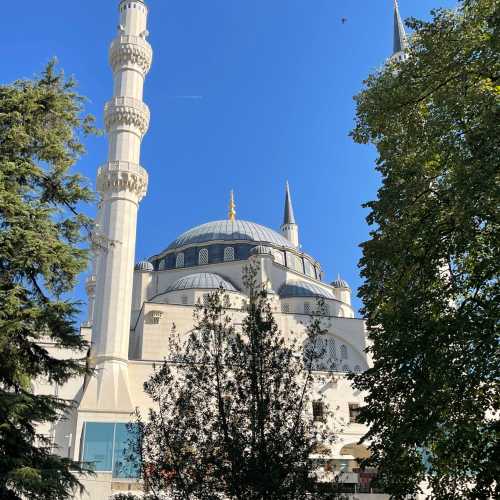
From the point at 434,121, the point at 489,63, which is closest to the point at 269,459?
the point at 434,121

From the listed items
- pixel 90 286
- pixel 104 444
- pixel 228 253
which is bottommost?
pixel 104 444

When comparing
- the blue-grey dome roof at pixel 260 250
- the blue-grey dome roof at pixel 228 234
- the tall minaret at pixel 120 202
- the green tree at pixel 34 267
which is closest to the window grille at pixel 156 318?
the tall minaret at pixel 120 202

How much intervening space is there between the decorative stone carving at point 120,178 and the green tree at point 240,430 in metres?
19.0

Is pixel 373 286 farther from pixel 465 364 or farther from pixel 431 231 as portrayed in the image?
pixel 465 364

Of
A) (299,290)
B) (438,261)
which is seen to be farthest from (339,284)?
(438,261)

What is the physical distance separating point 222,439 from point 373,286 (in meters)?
3.91

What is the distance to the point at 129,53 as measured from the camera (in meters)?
31.0

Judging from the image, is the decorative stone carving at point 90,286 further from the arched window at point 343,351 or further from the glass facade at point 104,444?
the glass facade at point 104,444

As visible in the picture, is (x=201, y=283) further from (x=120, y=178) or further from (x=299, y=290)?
(x=120, y=178)

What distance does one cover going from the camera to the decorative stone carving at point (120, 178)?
28500mm

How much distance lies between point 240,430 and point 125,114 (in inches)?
902

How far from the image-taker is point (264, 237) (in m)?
44.2

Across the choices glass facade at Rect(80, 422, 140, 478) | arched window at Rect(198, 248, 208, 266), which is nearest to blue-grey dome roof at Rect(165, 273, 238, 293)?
arched window at Rect(198, 248, 208, 266)

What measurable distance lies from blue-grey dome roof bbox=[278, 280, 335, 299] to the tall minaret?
41.5 feet
